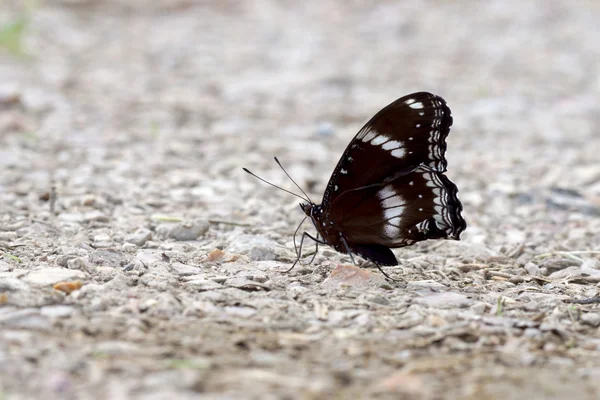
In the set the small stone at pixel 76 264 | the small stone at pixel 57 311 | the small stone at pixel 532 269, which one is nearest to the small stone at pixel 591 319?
the small stone at pixel 532 269

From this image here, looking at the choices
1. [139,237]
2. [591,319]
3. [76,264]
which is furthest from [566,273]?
[76,264]

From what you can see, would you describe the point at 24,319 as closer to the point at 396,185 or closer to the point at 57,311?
the point at 57,311

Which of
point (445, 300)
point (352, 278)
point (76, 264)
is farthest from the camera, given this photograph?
point (352, 278)

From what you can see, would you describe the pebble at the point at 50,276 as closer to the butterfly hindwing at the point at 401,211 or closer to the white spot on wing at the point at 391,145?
the butterfly hindwing at the point at 401,211

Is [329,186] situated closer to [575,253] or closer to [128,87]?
[575,253]

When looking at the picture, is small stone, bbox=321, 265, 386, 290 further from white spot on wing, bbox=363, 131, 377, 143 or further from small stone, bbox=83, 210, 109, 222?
small stone, bbox=83, 210, 109, 222

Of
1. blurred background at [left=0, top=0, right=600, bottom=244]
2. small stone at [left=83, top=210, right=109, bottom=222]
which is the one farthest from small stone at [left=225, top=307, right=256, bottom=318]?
blurred background at [left=0, top=0, right=600, bottom=244]

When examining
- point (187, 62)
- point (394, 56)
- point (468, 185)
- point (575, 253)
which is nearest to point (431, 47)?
point (394, 56)
